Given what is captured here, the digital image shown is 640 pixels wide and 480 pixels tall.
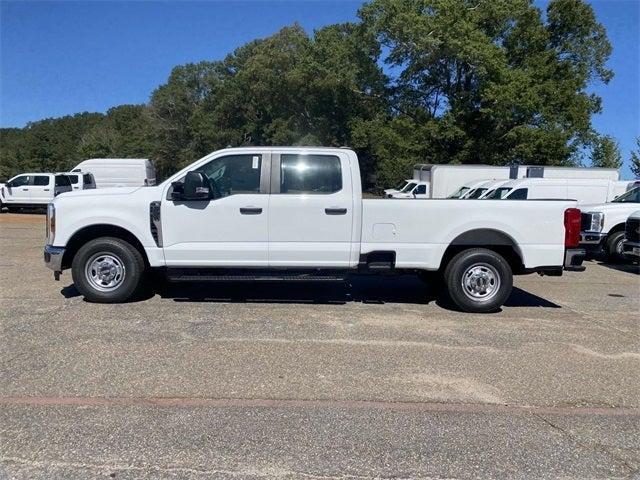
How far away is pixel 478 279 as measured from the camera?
7.77 m

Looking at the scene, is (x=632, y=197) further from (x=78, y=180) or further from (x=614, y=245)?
(x=78, y=180)

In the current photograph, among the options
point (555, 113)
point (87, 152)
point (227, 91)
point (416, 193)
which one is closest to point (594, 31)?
point (555, 113)

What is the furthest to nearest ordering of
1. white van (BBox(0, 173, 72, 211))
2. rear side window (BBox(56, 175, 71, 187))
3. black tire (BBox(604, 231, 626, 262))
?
rear side window (BBox(56, 175, 71, 187)) → white van (BBox(0, 173, 72, 211)) → black tire (BBox(604, 231, 626, 262))

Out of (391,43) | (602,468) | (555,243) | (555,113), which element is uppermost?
(391,43)

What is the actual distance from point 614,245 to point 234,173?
33.6ft

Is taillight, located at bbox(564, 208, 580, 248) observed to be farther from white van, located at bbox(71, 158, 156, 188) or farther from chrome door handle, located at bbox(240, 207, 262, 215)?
white van, located at bbox(71, 158, 156, 188)

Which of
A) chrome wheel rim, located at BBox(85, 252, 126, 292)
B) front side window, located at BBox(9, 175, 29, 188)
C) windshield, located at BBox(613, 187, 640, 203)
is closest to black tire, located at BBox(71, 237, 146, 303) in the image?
chrome wheel rim, located at BBox(85, 252, 126, 292)

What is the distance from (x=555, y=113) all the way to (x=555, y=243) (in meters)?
37.2

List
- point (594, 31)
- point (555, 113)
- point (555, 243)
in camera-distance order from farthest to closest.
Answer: point (594, 31) → point (555, 113) → point (555, 243)

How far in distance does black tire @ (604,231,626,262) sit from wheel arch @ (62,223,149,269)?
1098 centimetres

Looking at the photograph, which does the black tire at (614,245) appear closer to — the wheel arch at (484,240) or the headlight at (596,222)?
the headlight at (596,222)

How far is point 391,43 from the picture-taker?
4328cm

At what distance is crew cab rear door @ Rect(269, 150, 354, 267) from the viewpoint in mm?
7570

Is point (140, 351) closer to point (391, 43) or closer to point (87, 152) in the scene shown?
point (391, 43)
